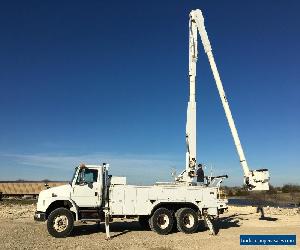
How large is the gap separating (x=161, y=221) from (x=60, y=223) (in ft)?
13.9

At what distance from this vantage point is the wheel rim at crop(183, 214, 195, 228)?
17812 mm

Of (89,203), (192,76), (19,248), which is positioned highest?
(192,76)

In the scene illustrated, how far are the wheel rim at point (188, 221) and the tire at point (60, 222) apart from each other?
4.85m

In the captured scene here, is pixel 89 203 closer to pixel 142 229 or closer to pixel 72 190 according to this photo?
pixel 72 190

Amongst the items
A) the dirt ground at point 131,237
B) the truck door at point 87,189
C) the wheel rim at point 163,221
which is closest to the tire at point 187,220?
the dirt ground at point 131,237

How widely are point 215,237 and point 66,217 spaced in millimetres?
5991

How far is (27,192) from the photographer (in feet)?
185

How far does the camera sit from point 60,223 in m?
16.3

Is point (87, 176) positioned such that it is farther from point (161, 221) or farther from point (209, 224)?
point (209, 224)

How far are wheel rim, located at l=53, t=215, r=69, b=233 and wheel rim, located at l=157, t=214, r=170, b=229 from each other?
3.89m

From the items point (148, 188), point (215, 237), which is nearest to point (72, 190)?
point (148, 188)

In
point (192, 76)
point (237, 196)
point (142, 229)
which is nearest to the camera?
point (142, 229)

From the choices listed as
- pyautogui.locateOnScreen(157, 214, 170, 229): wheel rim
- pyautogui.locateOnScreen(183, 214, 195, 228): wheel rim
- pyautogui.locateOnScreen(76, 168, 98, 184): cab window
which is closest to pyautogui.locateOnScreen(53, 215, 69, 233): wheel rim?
pyautogui.locateOnScreen(76, 168, 98, 184): cab window

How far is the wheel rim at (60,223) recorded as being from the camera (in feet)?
53.3
